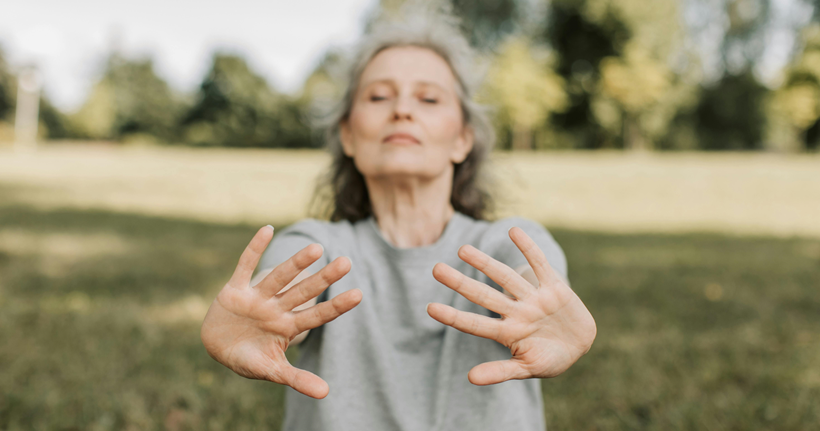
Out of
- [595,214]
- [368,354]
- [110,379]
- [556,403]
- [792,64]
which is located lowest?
[595,214]

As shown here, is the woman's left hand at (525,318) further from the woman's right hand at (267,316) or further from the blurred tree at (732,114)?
the blurred tree at (732,114)

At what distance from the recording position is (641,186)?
1290cm

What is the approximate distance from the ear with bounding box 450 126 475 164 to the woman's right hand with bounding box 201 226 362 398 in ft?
2.56

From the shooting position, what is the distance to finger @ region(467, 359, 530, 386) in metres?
1.11

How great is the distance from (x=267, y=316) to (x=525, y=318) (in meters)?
0.56

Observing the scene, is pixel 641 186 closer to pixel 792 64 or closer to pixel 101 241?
pixel 101 241

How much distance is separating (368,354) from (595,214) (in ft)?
30.3

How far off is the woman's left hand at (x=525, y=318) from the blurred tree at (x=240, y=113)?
39.3 metres

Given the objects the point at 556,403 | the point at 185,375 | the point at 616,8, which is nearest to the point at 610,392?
the point at 556,403

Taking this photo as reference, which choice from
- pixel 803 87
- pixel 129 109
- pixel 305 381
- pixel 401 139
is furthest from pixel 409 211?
pixel 129 109

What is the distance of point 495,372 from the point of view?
1.13 m

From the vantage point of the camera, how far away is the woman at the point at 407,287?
1.15 metres

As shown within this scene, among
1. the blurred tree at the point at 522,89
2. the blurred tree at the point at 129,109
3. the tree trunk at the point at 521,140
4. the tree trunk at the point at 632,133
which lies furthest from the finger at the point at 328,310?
the blurred tree at the point at 129,109

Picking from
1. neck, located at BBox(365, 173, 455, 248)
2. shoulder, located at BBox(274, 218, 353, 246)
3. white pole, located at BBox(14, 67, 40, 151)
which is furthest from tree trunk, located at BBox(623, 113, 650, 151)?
white pole, located at BBox(14, 67, 40, 151)
